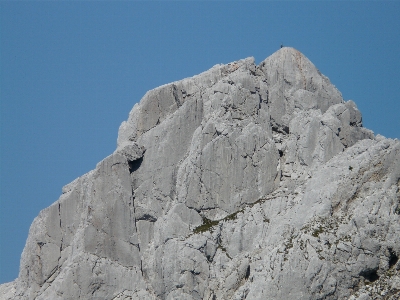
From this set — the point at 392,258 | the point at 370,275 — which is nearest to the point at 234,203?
the point at 370,275

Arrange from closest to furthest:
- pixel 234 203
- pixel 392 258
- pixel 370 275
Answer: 1. pixel 370 275
2. pixel 392 258
3. pixel 234 203

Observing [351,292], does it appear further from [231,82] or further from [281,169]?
[231,82]

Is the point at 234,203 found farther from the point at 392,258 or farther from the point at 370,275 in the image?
the point at 392,258

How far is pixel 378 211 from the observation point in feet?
476

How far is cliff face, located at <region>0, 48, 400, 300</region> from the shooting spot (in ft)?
472

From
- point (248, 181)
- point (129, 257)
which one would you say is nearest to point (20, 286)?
point (129, 257)

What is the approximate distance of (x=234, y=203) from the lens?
507 ft

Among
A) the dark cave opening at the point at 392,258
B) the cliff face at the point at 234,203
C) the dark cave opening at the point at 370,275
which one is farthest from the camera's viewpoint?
the cliff face at the point at 234,203

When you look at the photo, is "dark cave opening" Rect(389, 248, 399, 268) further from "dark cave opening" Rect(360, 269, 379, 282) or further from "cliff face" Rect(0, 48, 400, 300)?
"dark cave opening" Rect(360, 269, 379, 282)

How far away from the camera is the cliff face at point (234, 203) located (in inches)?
5664

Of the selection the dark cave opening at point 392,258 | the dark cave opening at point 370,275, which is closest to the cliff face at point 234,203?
the dark cave opening at point 392,258

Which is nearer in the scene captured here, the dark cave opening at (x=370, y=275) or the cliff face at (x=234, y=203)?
the dark cave opening at (x=370, y=275)

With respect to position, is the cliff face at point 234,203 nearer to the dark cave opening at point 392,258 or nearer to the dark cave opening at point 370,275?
the dark cave opening at point 392,258

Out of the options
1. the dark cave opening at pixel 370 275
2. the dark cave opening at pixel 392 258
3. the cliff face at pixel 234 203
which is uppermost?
the cliff face at pixel 234 203
